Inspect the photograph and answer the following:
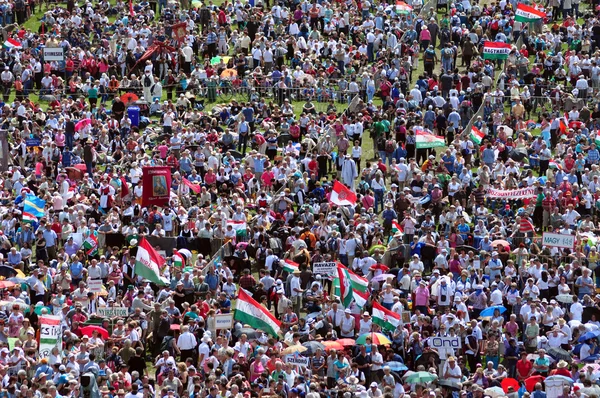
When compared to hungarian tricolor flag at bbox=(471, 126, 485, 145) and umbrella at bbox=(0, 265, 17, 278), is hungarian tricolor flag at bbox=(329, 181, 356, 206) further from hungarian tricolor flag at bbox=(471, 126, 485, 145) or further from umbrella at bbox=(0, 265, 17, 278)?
umbrella at bbox=(0, 265, 17, 278)

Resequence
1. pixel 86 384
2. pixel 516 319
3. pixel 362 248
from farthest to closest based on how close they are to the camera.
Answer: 1. pixel 362 248
2. pixel 516 319
3. pixel 86 384

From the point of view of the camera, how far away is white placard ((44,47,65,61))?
5694 cm

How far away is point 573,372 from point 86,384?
10122 mm

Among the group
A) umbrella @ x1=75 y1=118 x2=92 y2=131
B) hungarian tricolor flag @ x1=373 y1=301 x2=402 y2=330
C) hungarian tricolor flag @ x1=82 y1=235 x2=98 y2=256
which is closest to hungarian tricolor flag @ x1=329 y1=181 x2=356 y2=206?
hungarian tricolor flag @ x1=82 y1=235 x2=98 y2=256

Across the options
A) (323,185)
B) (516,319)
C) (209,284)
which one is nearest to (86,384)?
(209,284)

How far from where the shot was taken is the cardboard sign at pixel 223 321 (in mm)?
36625

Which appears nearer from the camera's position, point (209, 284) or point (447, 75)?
point (209, 284)

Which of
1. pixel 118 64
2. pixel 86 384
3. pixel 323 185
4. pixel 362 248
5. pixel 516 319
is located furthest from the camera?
pixel 118 64

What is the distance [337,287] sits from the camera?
129 ft

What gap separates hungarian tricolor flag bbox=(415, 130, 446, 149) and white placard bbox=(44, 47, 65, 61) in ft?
48.0

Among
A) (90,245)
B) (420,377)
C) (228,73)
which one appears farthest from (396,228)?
(228,73)

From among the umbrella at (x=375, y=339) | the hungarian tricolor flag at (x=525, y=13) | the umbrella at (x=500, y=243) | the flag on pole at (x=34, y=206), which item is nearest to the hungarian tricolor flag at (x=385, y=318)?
the umbrella at (x=375, y=339)

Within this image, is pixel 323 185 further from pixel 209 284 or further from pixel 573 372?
pixel 573 372

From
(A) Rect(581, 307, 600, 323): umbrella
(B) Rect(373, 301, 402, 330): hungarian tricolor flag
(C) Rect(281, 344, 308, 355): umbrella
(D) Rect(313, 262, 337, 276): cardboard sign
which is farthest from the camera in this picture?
(D) Rect(313, 262, 337, 276): cardboard sign
